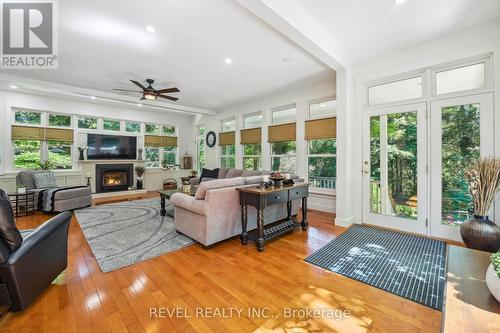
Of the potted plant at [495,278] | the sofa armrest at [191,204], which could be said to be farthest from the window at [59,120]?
the potted plant at [495,278]

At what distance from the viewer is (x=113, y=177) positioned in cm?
693

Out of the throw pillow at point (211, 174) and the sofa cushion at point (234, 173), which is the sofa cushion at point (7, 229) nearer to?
the sofa cushion at point (234, 173)

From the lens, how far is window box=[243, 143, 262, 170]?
6.46 metres

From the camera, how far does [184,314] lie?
1669 millimetres

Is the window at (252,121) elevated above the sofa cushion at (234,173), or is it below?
above

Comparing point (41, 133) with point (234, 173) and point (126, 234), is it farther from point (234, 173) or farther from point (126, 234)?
point (234, 173)

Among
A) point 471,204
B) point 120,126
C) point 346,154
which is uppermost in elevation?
point 120,126

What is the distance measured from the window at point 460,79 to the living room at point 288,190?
0.05ft

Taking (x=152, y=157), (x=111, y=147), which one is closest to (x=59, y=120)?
(x=111, y=147)

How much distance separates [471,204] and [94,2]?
→ 5.37m

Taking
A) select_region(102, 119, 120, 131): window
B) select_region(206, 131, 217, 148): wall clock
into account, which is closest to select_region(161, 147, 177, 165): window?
select_region(206, 131, 217, 148): wall clock

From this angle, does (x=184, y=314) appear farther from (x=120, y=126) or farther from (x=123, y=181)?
(x=120, y=126)

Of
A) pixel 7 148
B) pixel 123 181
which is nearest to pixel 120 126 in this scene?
pixel 123 181

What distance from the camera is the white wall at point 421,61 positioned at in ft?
8.99
